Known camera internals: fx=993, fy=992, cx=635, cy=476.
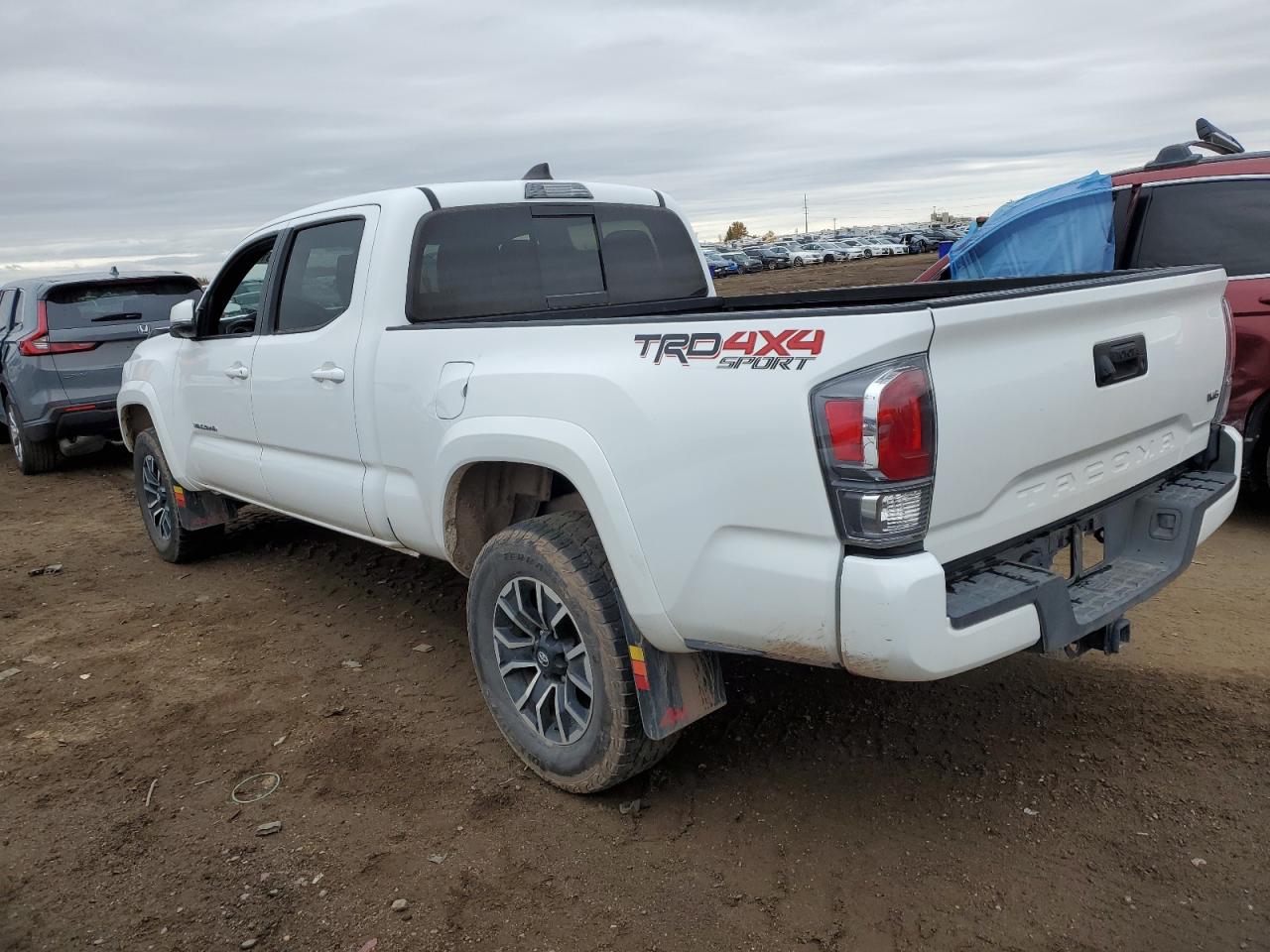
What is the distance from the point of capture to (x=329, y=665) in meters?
4.53

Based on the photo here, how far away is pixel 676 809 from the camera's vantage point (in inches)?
124

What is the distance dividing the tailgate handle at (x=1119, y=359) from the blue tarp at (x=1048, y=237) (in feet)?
8.43

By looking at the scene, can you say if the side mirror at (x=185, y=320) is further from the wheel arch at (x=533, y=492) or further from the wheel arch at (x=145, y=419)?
the wheel arch at (x=533, y=492)

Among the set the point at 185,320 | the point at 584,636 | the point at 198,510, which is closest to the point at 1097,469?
the point at 584,636

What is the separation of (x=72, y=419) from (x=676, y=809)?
817cm

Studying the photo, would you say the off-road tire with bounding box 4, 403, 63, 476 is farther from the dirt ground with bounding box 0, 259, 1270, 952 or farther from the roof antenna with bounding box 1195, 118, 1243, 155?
the roof antenna with bounding box 1195, 118, 1243, 155

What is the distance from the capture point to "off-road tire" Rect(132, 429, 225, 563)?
19.4 ft

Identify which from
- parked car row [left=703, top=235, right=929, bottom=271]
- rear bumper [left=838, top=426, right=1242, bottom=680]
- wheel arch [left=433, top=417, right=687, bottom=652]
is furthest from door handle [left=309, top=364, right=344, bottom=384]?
parked car row [left=703, top=235, right=929, bottom=271]

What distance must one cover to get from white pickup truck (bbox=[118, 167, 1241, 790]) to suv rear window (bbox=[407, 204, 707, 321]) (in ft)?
0.04

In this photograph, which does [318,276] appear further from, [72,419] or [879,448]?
[72,419]

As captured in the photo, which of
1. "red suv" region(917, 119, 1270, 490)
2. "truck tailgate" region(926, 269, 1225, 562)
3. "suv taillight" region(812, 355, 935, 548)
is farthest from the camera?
"red suv" region(917, 119, 1270, 490)

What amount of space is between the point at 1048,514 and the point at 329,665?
3218 mm

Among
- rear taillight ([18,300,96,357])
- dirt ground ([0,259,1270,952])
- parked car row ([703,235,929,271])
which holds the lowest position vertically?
parked car row ([703,235,929,271])

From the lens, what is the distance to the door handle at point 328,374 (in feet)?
12.7
